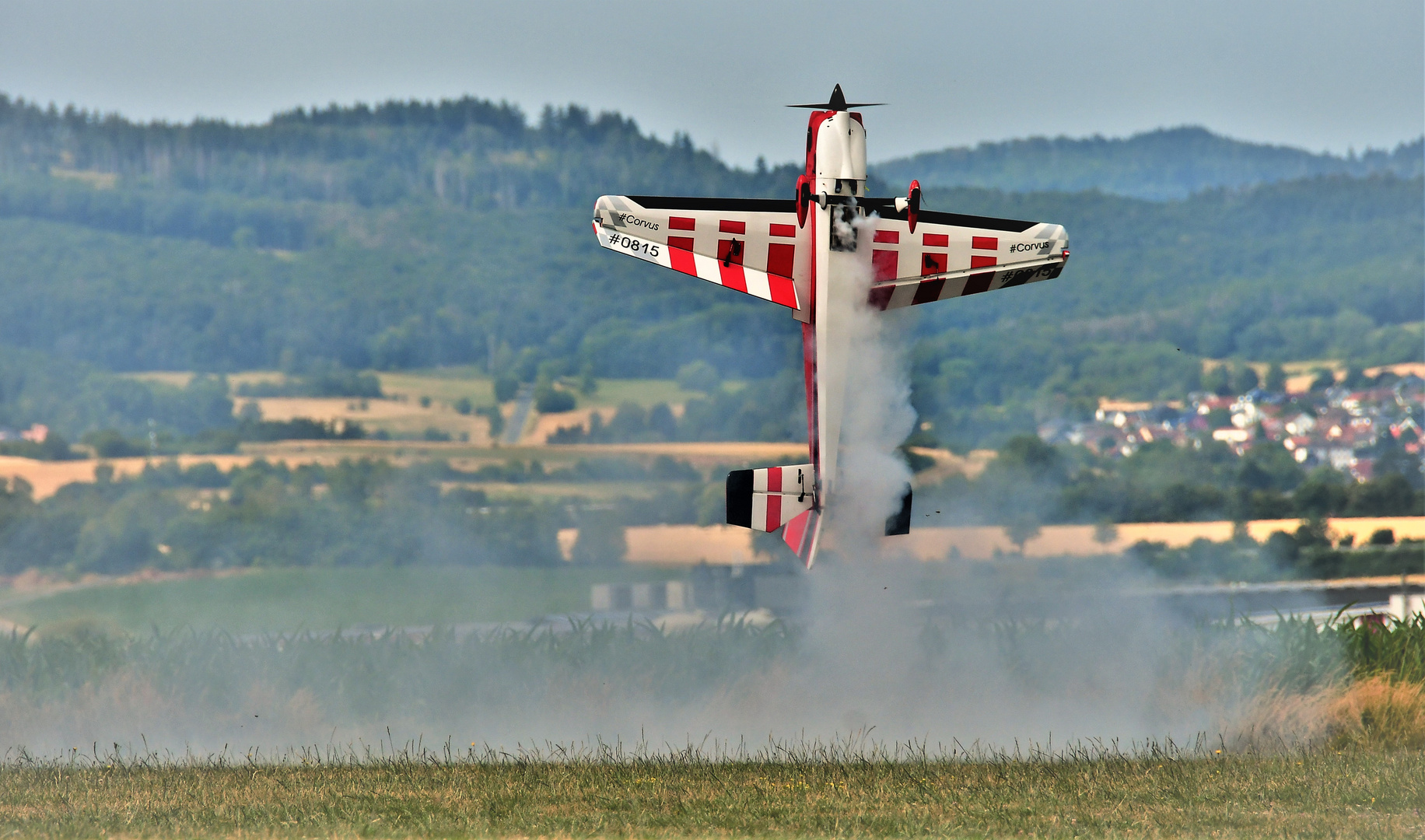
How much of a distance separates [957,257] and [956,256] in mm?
14

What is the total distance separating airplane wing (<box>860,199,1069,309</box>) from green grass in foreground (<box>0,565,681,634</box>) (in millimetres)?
11137

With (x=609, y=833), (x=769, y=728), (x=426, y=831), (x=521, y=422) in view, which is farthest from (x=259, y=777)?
(x=521, y=422)

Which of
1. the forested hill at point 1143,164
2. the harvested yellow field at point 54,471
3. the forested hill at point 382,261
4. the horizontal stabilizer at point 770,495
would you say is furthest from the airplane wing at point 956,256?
the forested hill at point 1143,164

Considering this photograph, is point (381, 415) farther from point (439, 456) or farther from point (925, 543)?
point (925, 543)

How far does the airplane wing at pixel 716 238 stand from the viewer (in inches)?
581

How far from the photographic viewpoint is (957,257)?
579 inches

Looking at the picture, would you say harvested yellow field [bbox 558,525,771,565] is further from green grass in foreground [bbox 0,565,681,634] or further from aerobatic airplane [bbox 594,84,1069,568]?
aerobatic airplane [bbox 594,84,1069,568]

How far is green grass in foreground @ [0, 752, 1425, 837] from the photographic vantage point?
1187cm

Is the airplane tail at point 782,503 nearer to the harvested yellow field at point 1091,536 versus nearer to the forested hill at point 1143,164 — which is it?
the harvested yellow field at point 1091,536

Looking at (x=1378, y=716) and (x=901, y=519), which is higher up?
(x=901, y=519)

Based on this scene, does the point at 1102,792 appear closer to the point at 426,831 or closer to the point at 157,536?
the point at 426,831

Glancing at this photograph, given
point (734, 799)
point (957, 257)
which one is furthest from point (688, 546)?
point (734, 799)

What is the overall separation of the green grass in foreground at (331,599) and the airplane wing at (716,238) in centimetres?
1019

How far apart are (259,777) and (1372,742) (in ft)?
49.4
